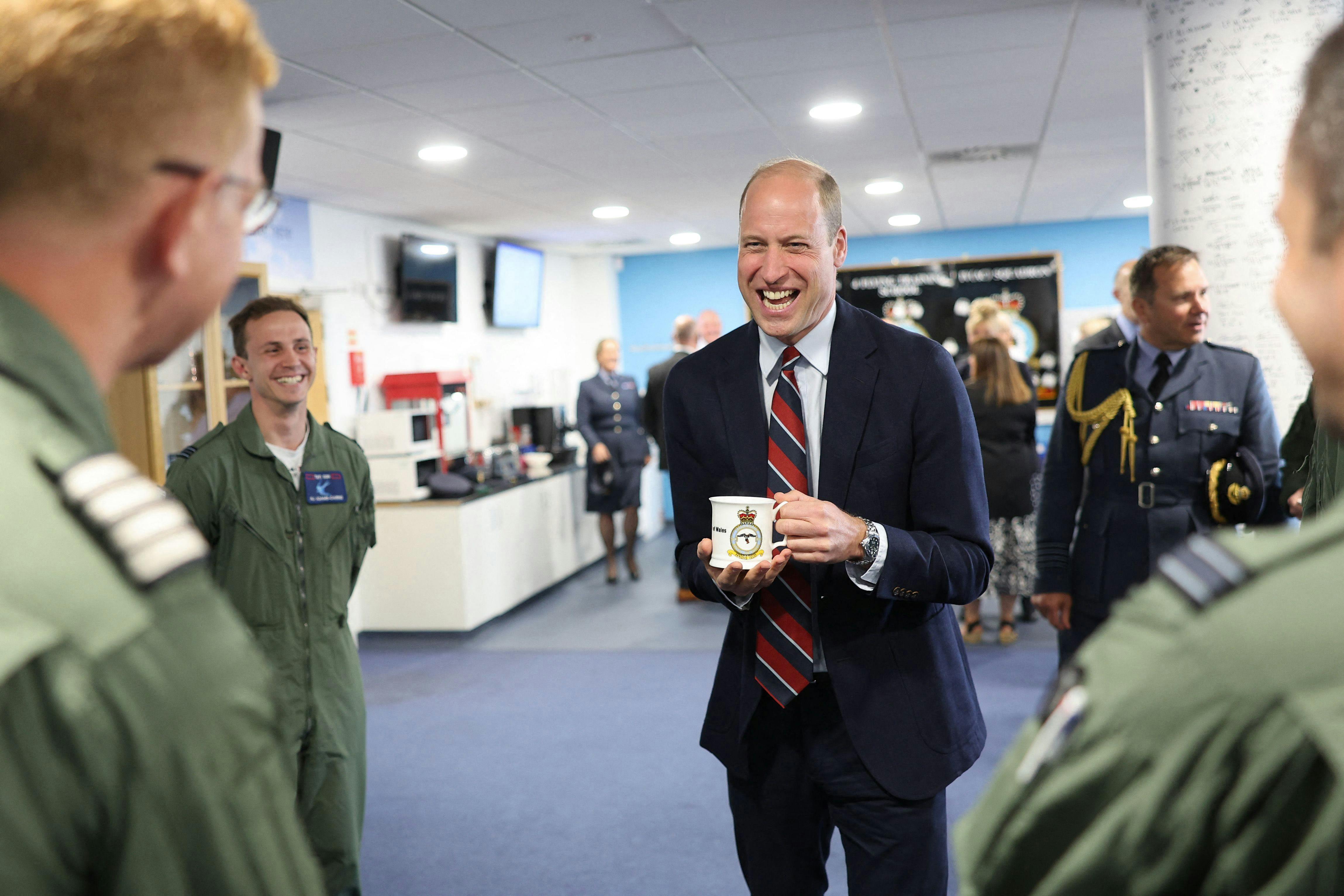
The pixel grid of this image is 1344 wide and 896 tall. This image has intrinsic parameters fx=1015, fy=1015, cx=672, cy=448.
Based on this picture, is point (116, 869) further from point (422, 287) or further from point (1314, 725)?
point (422, 287)

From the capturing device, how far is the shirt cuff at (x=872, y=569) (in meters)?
1.50

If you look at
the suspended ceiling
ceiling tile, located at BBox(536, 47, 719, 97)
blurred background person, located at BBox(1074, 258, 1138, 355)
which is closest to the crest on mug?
blurred background person, located at BBox(1074, 258, 1138, 355)

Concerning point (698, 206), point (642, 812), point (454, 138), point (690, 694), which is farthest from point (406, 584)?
point (698, 206)

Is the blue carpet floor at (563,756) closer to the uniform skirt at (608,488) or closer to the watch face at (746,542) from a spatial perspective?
the uniform skirt at (608,488)

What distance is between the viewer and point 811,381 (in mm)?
1691

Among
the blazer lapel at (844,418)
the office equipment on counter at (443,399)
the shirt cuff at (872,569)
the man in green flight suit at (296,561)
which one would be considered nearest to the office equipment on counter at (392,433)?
the office equipment on counter at (443,399)

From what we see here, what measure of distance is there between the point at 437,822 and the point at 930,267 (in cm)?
755

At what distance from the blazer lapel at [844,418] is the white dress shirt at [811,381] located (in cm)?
1

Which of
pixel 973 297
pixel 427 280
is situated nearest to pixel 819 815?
pixel 427 280

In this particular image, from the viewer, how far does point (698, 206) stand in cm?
762

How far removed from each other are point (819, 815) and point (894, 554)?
0.49m

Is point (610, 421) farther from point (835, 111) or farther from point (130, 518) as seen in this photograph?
point (130, 518)

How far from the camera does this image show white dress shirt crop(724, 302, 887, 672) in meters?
1.64

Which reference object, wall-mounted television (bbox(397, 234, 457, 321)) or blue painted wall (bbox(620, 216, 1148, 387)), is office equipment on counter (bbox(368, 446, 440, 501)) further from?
blue painted wall (bbox(620, 216, 1148, 387))
